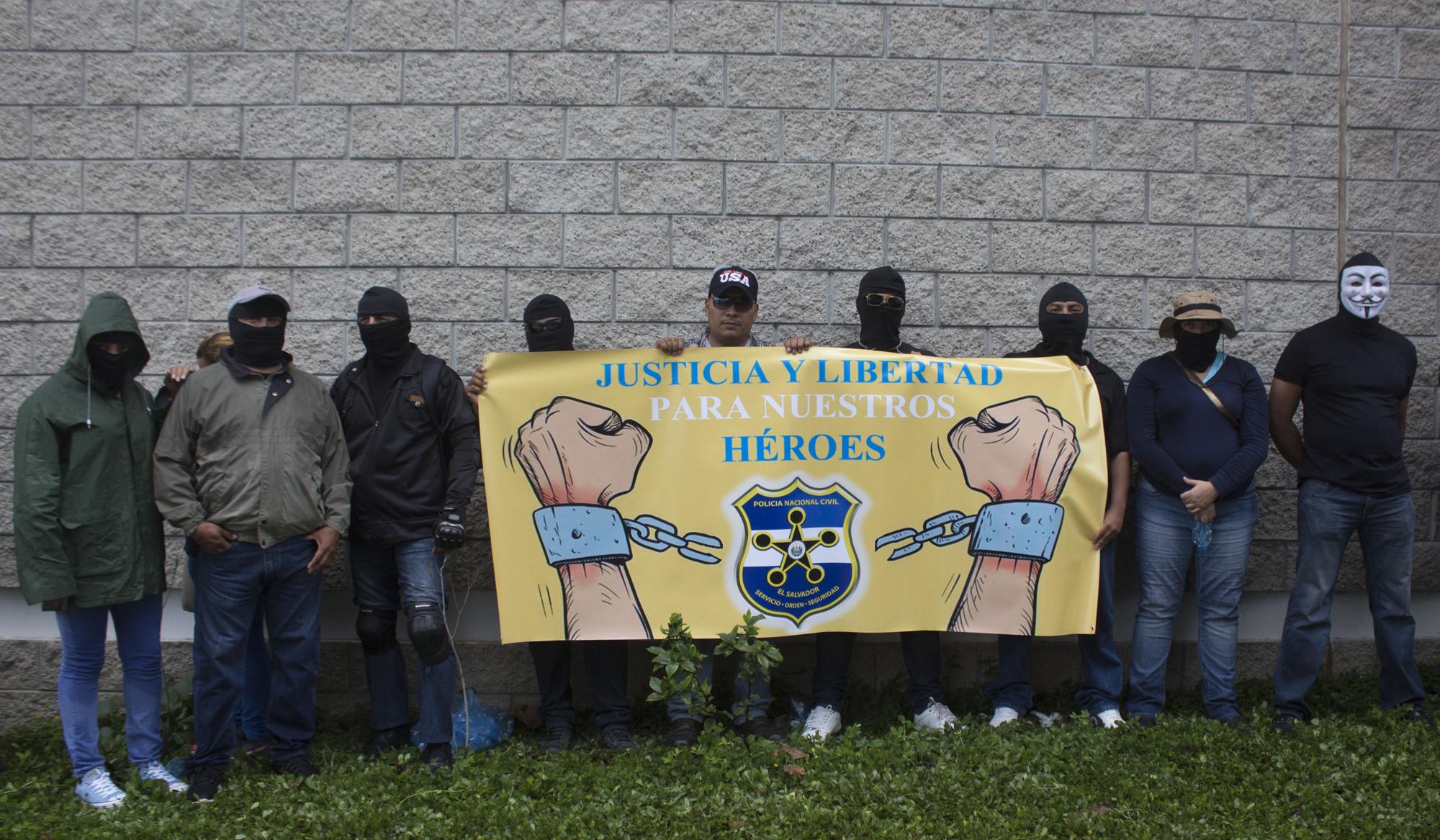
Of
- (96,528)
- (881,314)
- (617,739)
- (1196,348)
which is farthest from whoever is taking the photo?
(881,314)

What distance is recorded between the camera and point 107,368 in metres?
4.48

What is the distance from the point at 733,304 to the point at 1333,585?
10.5 feet

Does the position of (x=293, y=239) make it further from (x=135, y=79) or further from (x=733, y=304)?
(x=733, y=304)

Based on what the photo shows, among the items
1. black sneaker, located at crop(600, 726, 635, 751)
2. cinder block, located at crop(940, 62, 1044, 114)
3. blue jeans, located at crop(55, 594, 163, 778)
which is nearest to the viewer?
blue jeans, located at crop(55, 594, 163, 778)

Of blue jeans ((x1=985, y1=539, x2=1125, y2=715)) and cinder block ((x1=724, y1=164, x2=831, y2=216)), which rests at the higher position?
cinder block ((x1=724, y1=164, x2=831, y2=216))

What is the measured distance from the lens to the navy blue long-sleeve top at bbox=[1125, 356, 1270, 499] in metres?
4.96

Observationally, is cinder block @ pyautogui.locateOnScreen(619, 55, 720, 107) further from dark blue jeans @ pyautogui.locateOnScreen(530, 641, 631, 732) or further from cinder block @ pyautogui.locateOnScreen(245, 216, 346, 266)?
dark blue jeans @ pyautogui.locateOnScreen(530, 641, 631, 732)

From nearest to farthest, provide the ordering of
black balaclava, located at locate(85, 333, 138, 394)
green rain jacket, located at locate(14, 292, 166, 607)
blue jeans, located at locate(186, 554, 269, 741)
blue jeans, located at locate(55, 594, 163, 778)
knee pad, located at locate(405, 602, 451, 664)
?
green rain jacket, located at locate(14, 292, 166, 607), black balaclava, located at locate(85, 333, 138, 394), blue jeans, located at locate(55, 594, 163, 778), knee pad, located at locate(405, 602, 451, 664), blue jeans, located at locate(186, 554, 269, 741)

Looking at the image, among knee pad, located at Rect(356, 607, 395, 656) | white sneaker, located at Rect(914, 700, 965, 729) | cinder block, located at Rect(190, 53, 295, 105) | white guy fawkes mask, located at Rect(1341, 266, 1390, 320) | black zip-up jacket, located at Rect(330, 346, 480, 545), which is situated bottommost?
white sneaker, located at Rect(914, 700, 965, 729)

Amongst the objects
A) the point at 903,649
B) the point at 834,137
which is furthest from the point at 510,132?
the point at 903,649

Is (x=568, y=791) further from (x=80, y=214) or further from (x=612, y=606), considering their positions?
(x=80, y=214)

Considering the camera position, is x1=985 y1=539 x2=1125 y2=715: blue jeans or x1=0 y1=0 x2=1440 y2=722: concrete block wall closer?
x1=985 y1=539 x2=1125 y2=715: blue jeans

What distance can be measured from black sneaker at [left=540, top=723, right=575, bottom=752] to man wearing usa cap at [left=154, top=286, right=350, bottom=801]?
1.06 metres

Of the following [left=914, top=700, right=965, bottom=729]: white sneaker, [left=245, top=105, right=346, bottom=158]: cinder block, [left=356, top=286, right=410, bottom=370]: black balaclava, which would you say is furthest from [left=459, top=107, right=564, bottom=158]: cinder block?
[left=914, top=700, right=965, bottom=729]: white sneaker
